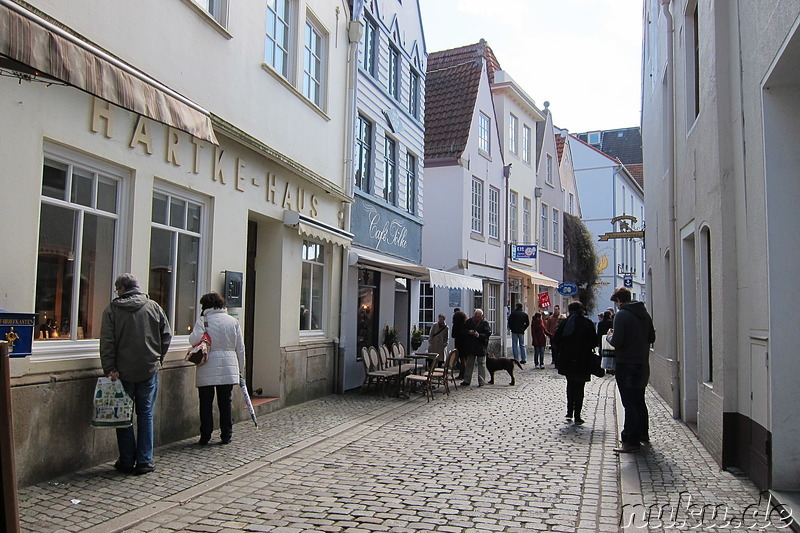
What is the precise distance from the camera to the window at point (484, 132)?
2169 centimetres

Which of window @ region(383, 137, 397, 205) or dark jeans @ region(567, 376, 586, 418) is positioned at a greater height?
window @ region(383, 137, 397, 205)

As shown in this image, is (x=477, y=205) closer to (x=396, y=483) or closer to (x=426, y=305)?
(x=426, y=305)

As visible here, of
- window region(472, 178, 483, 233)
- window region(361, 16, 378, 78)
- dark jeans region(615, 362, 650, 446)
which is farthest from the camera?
window region(472, 178, 483, 233)

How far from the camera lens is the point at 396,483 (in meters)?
6.03

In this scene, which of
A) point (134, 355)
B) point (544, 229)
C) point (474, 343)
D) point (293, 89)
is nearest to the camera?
point (134, 355)

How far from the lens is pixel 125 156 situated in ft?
22.0

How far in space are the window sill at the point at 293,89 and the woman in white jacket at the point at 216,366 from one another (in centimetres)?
367

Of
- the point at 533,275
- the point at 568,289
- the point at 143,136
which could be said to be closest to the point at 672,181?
the point at 143,136

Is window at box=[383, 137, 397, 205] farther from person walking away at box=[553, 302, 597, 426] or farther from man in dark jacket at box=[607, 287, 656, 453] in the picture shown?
man in dark jacket at box=[607, 287, 656, 453]

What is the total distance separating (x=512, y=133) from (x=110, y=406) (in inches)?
831

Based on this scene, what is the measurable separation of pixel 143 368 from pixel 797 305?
17.8 feet

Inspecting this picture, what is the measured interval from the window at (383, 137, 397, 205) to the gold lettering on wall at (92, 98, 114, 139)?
8.69 meters

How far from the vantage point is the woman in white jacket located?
7.41m

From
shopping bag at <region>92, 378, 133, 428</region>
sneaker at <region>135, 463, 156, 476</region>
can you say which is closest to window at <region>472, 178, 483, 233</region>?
sneaker at <region>135, 463, 156, 476</region>
